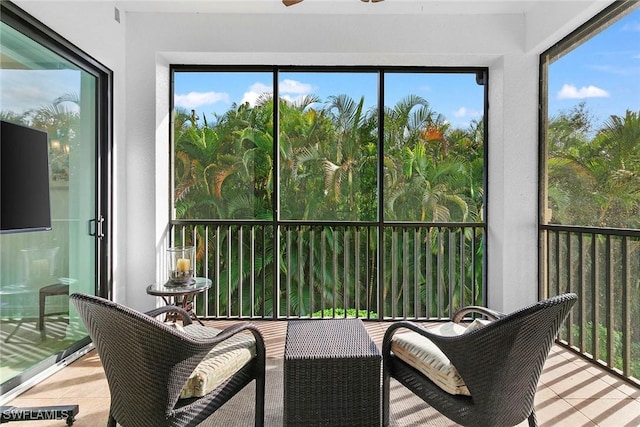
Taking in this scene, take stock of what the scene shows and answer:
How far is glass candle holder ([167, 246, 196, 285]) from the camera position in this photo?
326 centimetres

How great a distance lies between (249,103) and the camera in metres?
4.20

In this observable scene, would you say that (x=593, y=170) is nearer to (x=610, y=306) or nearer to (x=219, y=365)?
(x=610, y=306)

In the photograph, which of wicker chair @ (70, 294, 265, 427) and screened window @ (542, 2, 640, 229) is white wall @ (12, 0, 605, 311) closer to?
screened window @ (542, 2, 640, 229)

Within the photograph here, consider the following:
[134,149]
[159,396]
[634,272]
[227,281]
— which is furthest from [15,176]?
[634,272]

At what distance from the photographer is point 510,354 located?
5.63 feet

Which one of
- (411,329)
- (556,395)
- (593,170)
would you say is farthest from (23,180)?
(593,170)

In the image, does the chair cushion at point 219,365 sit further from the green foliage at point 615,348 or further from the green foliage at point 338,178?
the green foliage at point 615,348

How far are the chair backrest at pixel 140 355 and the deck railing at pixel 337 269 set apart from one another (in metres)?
2.47

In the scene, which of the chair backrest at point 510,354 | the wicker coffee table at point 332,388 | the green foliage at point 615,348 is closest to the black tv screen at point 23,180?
the wicker coffee table at point 332,388

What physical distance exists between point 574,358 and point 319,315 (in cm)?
223

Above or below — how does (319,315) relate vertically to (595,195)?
below

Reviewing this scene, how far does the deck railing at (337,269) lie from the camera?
4.22 meters

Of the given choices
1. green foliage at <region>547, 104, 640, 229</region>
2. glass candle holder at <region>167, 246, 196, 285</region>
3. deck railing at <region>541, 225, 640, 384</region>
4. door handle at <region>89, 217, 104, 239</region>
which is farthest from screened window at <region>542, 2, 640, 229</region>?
door handle at <region>89, 217, 104, 239</region>

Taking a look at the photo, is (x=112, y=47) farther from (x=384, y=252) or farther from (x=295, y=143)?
(x=384, y=252)
